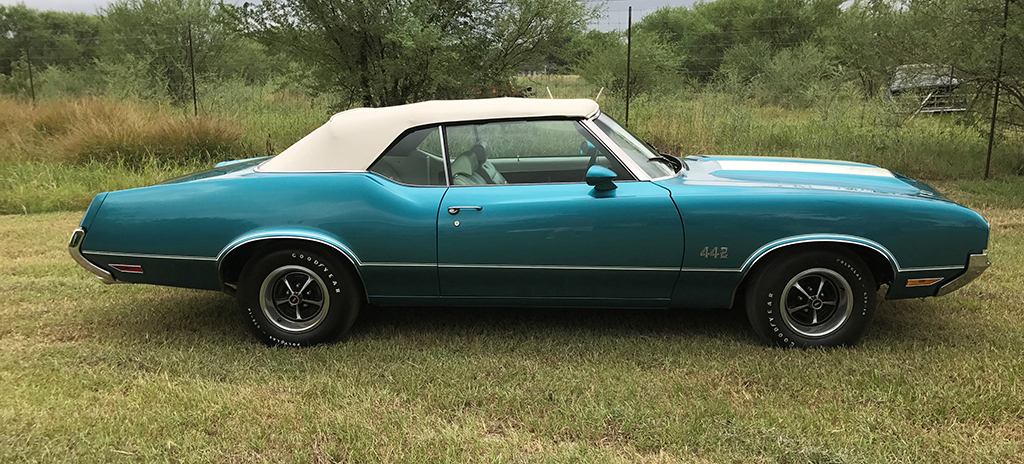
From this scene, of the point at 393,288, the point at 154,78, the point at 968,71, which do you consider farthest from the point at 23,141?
the point at 968,71

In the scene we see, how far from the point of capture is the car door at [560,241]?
3482mm

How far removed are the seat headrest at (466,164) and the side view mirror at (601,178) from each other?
70cm

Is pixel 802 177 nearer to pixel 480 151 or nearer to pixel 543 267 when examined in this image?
pixel 543 267

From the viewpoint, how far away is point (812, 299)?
354 cm

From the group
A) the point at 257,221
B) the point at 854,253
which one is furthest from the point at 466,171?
the point at 854,253

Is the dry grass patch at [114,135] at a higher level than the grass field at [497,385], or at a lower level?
higher

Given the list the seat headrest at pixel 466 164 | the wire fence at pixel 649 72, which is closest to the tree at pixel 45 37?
the wire fence at pixel 649 72

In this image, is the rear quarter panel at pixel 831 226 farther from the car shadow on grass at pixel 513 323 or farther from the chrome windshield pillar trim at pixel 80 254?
the chrome windshield pillar trim at pixel 80 254

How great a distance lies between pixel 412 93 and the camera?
1004cm

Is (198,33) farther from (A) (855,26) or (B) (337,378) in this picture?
(A) (855,26)

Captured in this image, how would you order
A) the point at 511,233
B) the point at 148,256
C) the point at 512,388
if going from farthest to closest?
the point at 148,256
the point at 511,233
the point at 512,388

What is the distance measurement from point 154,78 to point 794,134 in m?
15.0

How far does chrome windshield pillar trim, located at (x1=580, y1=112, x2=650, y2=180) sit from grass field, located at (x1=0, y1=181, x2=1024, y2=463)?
2.97ft

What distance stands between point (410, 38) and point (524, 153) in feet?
17.8
